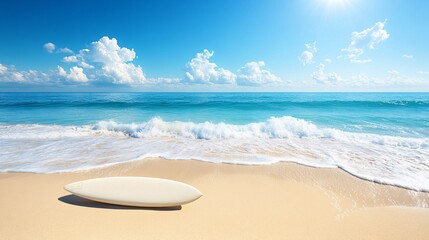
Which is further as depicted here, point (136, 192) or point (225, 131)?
point (225, 131)

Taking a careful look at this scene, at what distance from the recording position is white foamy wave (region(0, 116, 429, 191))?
16.1 ft

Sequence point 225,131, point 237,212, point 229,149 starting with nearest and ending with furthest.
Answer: point 237,212, point 229,149, point 225,131

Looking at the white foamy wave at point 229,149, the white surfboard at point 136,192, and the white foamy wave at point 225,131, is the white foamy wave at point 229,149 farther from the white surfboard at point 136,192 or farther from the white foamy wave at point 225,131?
the white surfboard at point 136,192

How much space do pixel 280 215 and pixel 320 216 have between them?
668 millimetres

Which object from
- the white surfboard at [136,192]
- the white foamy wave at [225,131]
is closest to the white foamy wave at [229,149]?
the white foamy wave at [225,131]

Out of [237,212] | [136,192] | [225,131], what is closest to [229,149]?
[225,131]

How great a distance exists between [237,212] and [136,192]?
1732mm

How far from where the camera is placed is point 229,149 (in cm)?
666

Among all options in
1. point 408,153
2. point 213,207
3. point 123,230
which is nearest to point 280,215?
point 213,207

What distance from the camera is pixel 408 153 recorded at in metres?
6.10

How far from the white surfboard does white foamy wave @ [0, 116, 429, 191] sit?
2151 mm

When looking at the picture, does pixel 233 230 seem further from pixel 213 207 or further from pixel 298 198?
pixel 298 198

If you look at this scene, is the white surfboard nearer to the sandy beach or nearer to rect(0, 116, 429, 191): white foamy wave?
the sandy beach

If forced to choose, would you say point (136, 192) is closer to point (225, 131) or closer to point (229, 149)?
point (229, 149)
